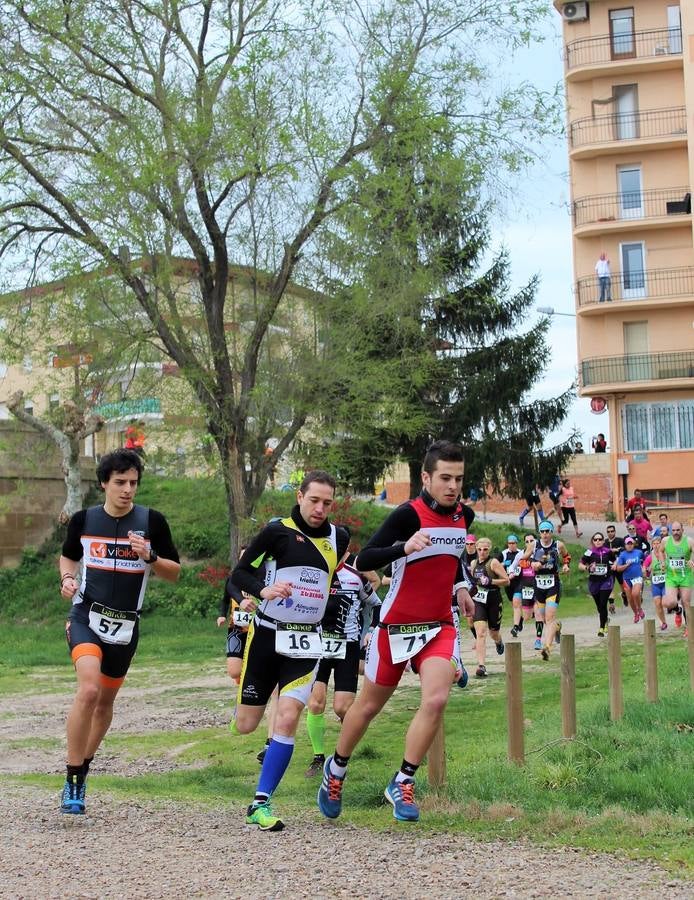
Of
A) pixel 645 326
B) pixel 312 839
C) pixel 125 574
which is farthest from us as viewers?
pixel 645 326

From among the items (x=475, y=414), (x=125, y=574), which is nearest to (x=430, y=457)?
(x=125, y=574)

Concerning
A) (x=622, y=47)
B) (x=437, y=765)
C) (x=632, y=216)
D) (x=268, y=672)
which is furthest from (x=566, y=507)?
(x=268, y=672)

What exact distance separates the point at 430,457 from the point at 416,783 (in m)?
2.40

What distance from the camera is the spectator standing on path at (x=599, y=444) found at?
169ft

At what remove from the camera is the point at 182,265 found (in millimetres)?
26734

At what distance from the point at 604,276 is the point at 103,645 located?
46.7 metres

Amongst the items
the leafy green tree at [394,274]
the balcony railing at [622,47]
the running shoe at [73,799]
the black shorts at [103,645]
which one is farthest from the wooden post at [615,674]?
the balcony railing at [622,47]

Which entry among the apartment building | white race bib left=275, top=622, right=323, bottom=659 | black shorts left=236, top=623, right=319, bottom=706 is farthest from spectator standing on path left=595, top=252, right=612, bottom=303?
white race bib left=275, top=622, right=323, bottom=659

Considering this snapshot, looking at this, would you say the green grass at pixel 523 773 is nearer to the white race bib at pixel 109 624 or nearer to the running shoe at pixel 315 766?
the running shoe at pixel 315 766

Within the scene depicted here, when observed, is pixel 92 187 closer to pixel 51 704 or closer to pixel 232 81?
pixel 232 81

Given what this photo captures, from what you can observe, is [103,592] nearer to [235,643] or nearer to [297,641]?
[297,641]

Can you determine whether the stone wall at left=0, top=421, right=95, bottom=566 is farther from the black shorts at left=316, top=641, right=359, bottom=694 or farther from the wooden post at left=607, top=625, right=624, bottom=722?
the wooden post at left=607, top=625, right=624, bottom=722

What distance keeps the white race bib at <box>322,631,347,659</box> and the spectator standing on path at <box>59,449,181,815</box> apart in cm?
233

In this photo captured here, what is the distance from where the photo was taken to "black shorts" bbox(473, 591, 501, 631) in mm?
17625
